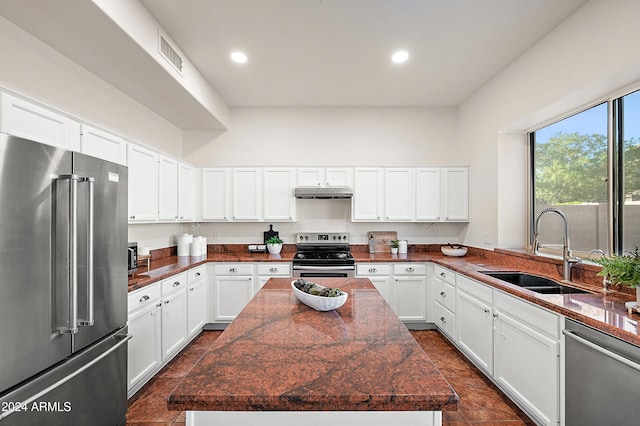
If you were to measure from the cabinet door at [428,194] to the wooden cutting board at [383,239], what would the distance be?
48 centimetres

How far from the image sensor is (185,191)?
377cm

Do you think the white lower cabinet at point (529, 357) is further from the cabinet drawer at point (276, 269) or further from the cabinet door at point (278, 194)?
the cabinet door at point (278, 194)

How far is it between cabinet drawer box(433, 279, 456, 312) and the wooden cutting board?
917mm

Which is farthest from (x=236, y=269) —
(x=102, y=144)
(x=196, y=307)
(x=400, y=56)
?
(x=400, y=56)

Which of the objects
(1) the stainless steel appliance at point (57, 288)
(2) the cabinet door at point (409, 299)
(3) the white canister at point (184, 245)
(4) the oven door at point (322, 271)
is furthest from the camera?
(3) the white canister at point (184, 245)

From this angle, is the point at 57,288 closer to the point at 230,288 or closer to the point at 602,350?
the point at 230,288

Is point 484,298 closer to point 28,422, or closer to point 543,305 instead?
point 543,305

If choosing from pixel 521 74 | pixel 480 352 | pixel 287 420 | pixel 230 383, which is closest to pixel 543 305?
pixel 480 352

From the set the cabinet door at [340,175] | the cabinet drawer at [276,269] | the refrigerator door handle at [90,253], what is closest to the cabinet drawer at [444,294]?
→ the cabinet door at [340,175]

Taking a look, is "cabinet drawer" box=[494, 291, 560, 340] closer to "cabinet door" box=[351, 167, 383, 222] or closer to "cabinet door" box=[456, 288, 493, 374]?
"cabinet door" box=[456, 288, 493, 374]

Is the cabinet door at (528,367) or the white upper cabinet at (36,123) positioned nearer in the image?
the white upper cabinet at (36,123)

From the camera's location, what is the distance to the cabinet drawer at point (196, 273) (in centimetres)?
322

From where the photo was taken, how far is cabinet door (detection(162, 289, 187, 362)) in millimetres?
2729

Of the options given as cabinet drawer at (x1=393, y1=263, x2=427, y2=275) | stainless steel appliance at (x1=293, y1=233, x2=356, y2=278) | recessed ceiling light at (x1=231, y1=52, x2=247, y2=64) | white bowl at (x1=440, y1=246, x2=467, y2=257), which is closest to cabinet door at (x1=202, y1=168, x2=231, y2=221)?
stainless steel appliance at (x1=293, y1=233, x2=356, y2=278)
